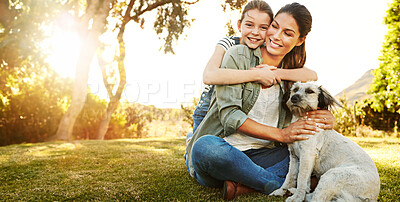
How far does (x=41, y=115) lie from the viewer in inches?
495

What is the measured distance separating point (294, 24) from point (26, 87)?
505 inches

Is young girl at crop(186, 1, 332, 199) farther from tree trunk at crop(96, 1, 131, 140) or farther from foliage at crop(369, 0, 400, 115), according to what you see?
tree trunk at crop(96, 1, 131, 140)

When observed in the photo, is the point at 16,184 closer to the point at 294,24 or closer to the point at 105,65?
the point at 294,24

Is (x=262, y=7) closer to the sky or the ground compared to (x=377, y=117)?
closer to the sky

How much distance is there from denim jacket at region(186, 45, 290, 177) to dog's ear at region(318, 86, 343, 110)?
37 centimetres

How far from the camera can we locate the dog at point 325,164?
7.13 ft

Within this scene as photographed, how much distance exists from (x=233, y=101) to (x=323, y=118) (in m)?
0.88

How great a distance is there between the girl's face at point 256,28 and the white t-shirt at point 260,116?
22.3 inches

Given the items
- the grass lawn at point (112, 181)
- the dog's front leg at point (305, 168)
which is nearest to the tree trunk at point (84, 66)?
the grass lawn at point (112, 181)

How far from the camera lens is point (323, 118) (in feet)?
8.87

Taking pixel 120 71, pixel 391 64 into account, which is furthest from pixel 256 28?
pixel 120 71

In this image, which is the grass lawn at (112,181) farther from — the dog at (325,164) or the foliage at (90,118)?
the foliage at (90,118)

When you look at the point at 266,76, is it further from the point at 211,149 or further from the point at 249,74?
the point at 211,149

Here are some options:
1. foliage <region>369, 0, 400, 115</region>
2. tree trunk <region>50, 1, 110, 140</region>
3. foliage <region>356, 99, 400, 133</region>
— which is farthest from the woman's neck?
tree trunk <region>50, 1, 110, 140</region>
